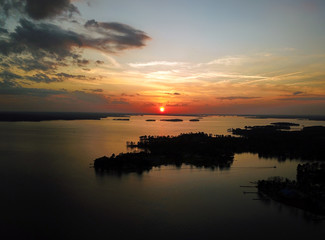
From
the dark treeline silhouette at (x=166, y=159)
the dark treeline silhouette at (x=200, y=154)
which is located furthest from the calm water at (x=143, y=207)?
the dark treeline silhouette at (x=200, y=154)

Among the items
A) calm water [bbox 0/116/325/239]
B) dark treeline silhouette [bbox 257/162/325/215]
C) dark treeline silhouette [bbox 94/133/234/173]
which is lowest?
calm water [bbox 0/116/325/239]

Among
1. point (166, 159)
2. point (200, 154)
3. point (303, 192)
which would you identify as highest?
point (200, 154)

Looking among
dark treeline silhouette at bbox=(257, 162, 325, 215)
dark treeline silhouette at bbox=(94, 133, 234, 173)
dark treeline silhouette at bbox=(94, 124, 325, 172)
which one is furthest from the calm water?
dark treeline silhouette at bbox=(94, 124, 325, 172)

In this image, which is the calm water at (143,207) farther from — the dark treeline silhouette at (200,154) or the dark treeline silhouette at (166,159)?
the dark treeline silhouette at (200,154)

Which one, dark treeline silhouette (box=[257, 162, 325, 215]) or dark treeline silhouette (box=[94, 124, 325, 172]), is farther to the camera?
dark treeline silhouette (box=[94, 124, 325, 172])

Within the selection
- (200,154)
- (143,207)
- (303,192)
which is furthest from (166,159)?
(303,192)

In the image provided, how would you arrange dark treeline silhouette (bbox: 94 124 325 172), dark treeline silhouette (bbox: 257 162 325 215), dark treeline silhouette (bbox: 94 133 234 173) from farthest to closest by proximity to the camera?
dark treeline silhouette (bbox: 94 124 325 172) < dark treeline silhouette (bbox: 94 133 234 173) < dark treeline silhouette (bbox: 257 162 325 215)

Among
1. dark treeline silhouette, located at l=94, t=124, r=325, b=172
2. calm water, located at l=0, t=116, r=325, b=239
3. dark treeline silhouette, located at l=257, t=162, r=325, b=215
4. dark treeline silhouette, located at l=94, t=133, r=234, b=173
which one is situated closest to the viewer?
calm water, located at l=0, t=116, r=325, b=239

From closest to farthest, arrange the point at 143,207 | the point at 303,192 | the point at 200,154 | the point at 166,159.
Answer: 1. the point at 143,207
2. the point at 303,192
3. the point at 166,159
4. the point at 200,154

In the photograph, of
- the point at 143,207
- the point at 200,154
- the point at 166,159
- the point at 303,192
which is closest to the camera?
the point at 143,207

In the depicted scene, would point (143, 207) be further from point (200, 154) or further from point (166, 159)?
point (200, 154)

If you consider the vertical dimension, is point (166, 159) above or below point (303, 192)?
above

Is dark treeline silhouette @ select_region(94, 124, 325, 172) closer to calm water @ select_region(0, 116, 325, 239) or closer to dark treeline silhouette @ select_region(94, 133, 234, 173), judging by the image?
dark treeline silhouette @ select_region(94, 133, 234, 173)
